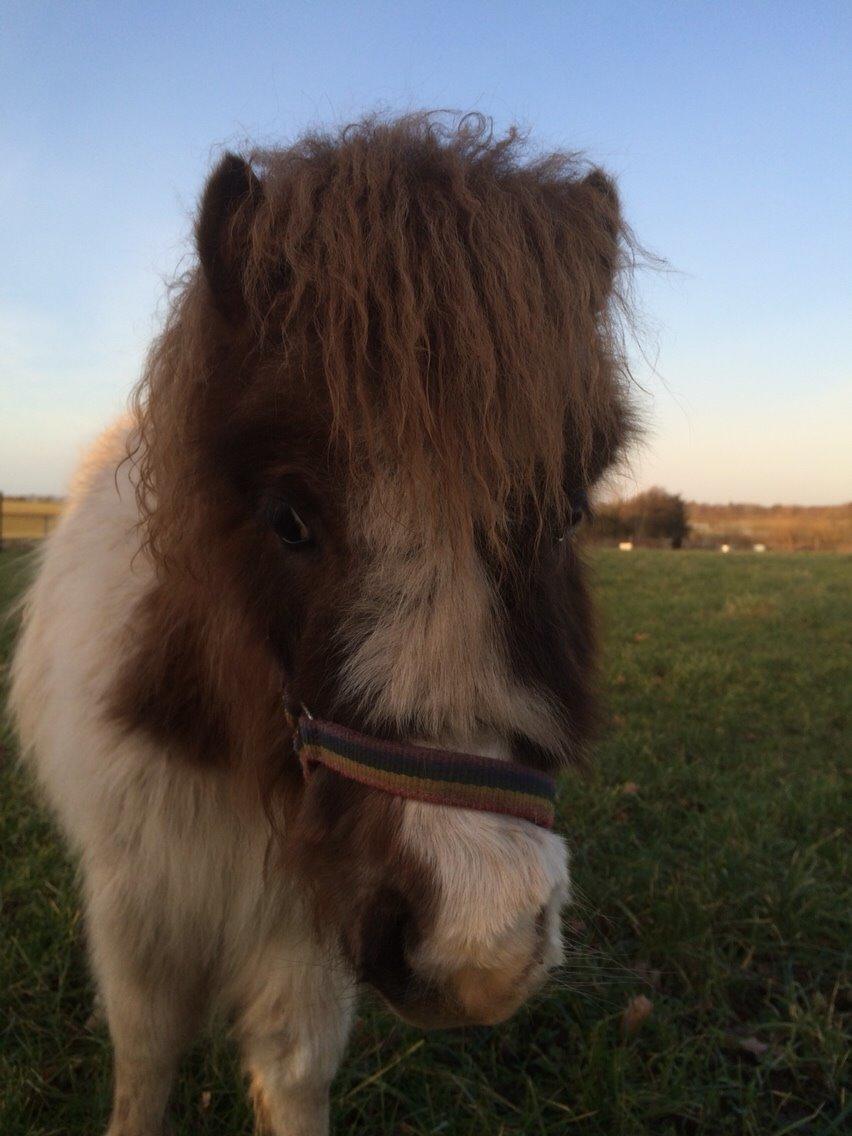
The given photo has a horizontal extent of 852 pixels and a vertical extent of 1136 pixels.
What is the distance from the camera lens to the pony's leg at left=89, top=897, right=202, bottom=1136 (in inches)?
82.3

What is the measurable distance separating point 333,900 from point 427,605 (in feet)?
1.96

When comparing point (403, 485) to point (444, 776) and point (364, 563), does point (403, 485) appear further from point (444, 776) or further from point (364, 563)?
point (444, 776)

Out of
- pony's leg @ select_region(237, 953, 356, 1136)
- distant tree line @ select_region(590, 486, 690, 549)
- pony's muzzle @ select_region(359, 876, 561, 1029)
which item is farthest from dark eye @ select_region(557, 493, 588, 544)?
distant tree line @ select_region(590, 486, 690, 549)

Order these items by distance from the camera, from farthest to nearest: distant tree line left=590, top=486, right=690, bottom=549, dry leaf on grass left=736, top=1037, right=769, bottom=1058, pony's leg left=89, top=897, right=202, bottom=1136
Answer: distant tree line left=590, top=486, right=690, bottom=549 < dry leaf on grass left=736, top=1037, right=769, bottom=1058 < pony's leg left=89, top=897, right=202, bottom=1136

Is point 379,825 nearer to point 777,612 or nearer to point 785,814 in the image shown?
point 785,814

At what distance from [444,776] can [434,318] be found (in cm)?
81

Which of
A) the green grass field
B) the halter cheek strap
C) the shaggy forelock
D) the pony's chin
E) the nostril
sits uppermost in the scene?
the shaggy forelock

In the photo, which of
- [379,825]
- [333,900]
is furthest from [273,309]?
[333,900]

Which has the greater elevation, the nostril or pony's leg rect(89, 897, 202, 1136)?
the nostril

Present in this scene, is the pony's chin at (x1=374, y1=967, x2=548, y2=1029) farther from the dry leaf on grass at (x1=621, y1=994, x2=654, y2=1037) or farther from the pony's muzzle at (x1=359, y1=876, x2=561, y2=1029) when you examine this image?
the dry leaf on grass at (x1=621, y1=994, x2=654, y2=1037)

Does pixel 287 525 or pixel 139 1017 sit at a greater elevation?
pixel 287 525

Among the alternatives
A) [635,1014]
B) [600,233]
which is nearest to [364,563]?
[600,233]

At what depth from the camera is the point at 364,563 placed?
4.41 feet

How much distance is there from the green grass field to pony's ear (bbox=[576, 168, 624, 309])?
1.23 metres
